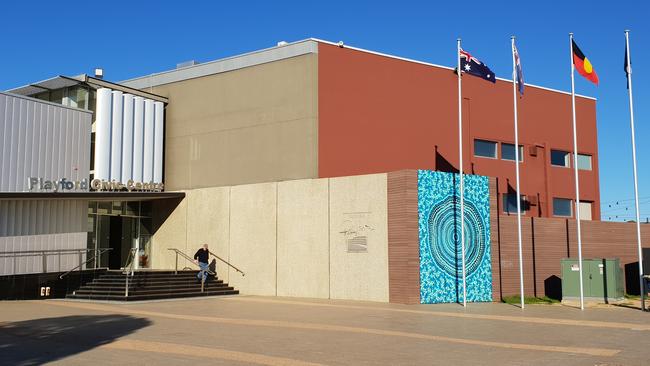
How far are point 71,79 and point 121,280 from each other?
955 cm

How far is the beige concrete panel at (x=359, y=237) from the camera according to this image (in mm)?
22719

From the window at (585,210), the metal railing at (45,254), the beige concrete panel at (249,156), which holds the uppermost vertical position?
the beige concrete panel at (249,156)

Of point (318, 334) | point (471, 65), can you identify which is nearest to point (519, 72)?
point (471, 65)

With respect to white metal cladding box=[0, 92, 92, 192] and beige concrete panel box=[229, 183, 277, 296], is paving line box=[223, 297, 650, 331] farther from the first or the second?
white metal cladding box=[0, 92, 92, 192]

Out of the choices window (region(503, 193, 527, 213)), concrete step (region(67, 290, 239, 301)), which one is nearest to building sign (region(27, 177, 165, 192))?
concrete step (region(67, 290, 239, 301))

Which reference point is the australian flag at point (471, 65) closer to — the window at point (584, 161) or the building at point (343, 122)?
the building at point (343, 122)

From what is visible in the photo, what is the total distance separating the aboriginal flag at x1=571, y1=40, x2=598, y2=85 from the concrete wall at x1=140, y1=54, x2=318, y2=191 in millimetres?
9631

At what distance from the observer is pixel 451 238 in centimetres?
2303

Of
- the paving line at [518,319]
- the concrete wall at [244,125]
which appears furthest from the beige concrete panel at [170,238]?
the paving line at [518,319]

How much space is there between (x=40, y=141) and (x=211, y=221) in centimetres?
746

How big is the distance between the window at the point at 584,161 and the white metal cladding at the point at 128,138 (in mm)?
21134

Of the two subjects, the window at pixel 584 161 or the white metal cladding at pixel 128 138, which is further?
the window at pixel 584 161

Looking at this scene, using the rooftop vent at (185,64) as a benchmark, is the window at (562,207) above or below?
below

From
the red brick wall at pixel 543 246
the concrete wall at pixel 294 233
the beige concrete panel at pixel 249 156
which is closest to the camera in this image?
the concrete wall at pixel 294 233
